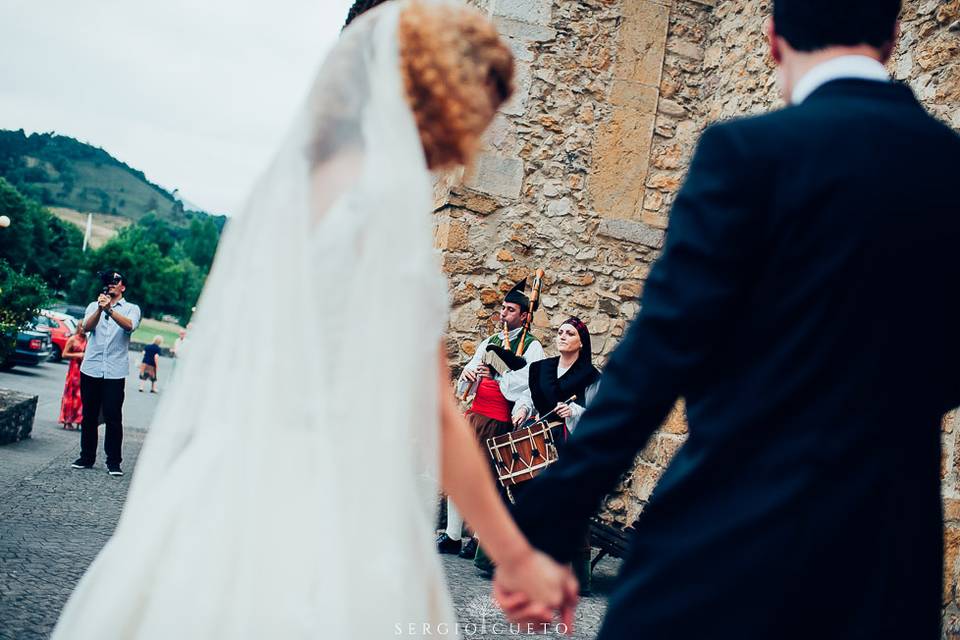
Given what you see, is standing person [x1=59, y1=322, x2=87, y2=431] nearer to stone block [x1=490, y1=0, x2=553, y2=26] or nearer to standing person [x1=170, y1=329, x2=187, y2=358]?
standing person [x1=170, y1=329, x2=187, y2=358]

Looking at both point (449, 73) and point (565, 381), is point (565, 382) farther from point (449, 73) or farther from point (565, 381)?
point (449, 73)

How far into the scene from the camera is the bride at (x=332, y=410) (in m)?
1.55

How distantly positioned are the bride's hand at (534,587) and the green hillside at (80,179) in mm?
142508

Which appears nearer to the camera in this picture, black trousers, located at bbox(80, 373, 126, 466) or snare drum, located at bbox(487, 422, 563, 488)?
snare drum, located at bbox(487, 422, 563, 488)

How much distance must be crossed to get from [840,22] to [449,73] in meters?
0.72

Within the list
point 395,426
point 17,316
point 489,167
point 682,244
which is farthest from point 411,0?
point 17,316

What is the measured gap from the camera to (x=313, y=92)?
5.98 ft

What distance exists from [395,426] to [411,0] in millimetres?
849

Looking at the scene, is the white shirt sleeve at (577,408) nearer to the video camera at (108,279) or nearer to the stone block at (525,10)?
the stone block at (525,10)

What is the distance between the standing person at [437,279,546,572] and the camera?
6918mm

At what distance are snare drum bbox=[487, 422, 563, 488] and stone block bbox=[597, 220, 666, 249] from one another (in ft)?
8.99

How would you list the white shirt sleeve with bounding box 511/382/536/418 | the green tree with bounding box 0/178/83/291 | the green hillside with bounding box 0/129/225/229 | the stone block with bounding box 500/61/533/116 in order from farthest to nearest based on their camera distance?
1. the green hillside with bounding box 0/129/225/229
2. the green tree with bounding box 0/178/83/291
3. the stone block with bounding box 500/61/533/116
4. the white shirt sleeve with bounding box 511/382/536/418

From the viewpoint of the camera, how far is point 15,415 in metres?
9.13

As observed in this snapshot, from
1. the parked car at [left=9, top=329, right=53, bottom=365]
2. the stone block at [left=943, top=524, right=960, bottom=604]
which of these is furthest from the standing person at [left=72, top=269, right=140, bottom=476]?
the parked car at [left=9, top=329, right=53, bottom=365]
